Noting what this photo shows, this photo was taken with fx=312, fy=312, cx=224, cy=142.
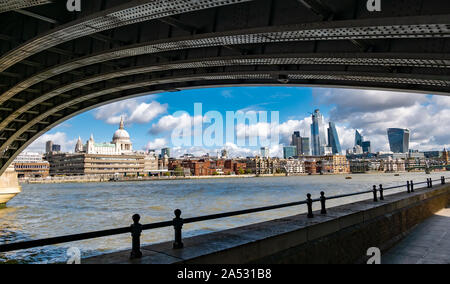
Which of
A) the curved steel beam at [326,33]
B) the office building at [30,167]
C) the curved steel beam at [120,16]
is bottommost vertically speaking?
the office building at [30,167]

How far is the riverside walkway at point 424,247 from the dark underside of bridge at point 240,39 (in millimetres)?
6024

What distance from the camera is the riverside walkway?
9320 millimetres

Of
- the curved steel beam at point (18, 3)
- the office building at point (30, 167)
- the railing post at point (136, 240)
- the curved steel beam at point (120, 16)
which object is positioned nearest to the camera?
the railing post at point (136, 240)

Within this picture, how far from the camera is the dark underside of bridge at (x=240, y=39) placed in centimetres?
Answer: 873

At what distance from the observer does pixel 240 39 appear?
11.2 meters

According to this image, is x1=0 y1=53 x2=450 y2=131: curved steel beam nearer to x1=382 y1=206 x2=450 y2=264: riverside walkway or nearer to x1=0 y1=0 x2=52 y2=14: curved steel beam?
x1=382 y1=206 x2=450 y2=264: riverside walkway

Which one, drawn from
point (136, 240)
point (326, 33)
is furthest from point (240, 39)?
point (136, 240)

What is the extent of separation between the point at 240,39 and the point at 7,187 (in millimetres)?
38712

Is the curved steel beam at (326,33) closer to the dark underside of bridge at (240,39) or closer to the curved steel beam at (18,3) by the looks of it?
the dark underside of bridge at (240,39)

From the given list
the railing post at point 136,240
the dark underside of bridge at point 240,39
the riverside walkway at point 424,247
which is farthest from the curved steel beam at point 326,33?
the railing post at point 136,240

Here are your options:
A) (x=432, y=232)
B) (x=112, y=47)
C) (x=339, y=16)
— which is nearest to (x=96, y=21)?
(x=112, y=47)
